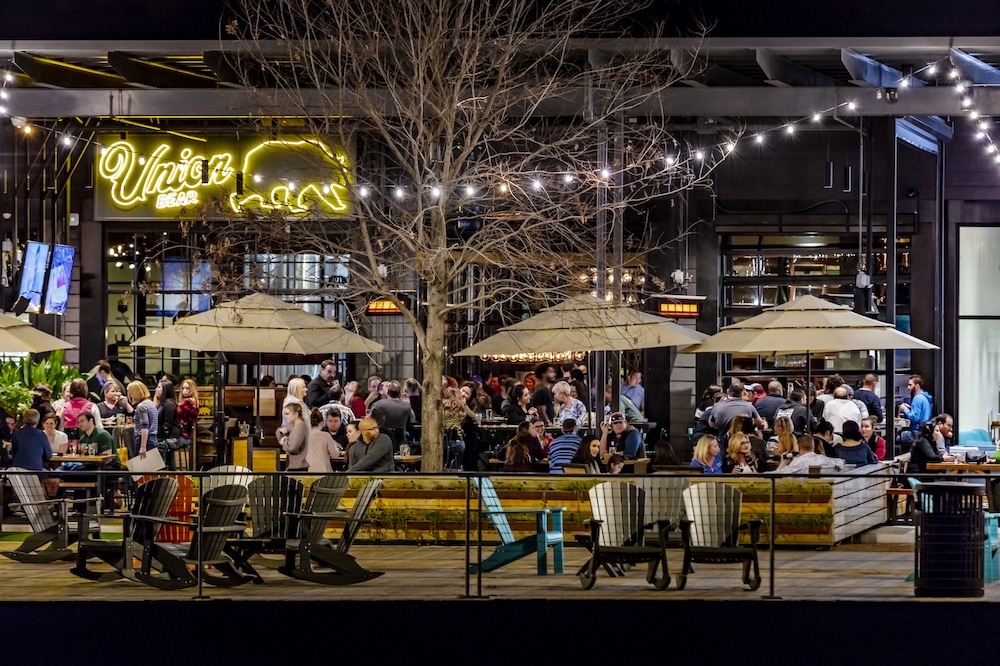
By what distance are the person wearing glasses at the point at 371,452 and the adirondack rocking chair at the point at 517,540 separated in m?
2.38

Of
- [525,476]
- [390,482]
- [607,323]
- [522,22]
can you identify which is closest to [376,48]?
[522,22]

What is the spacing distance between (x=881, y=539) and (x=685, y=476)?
361 centimetres

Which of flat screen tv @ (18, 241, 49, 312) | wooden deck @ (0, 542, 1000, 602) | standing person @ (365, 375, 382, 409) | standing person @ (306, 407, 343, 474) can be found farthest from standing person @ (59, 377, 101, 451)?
flat screen tv @ (18, 241, 49, 312)

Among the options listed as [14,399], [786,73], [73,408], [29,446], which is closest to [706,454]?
[29,446]

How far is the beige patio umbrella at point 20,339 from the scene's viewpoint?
594 inches

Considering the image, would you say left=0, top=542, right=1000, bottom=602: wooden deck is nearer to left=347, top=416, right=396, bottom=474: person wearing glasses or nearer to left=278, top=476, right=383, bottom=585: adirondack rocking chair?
left=278, top=476, right=383, bottom=585: adirondack rocking chair

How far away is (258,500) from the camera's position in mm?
11016

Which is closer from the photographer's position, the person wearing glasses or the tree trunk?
the person wearing glasses

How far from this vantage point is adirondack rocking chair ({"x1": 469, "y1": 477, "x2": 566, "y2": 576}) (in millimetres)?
10586

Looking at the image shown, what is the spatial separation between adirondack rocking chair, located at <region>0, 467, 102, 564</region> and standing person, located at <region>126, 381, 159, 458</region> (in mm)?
4884

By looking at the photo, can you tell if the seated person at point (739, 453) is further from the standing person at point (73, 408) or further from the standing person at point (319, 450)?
the standing person at point (73, 408)

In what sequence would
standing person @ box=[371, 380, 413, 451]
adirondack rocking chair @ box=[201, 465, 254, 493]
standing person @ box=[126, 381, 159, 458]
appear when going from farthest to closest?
1. standing person @ box=[371, 380, 413, 451]
2. standing person @ box=[126, 381, 159, 458]
3. adirondack rocking chair @ box=[201, 465, 254, 493]

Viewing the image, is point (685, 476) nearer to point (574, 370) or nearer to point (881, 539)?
point (881, 539)

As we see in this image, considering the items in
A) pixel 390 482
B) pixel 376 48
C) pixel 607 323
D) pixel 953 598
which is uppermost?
pixel 376 48
